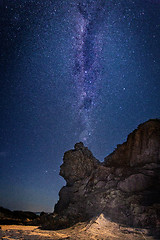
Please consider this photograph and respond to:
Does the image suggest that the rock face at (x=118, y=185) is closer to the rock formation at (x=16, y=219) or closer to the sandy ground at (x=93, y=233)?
the sandy ground at (x=93, y=233)

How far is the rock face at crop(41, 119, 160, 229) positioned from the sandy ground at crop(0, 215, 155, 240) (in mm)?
1663

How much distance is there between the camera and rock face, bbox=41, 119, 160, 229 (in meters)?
13.6

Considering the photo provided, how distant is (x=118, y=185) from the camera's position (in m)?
17.0

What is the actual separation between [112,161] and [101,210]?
338 inches

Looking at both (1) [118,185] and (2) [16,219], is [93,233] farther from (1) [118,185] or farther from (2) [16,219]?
(2) [16,219]

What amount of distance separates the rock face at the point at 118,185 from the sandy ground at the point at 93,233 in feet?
5.46

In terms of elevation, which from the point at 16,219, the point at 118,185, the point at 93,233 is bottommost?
the point at 16,219

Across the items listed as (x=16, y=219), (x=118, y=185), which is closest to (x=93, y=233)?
(x=118, y=185)

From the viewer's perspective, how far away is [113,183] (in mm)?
17766

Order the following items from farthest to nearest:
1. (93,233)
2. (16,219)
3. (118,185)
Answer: (16,219) < (118,185) < (93,233)

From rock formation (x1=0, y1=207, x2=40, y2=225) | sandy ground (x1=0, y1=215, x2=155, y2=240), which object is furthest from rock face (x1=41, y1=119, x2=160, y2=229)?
rock formation (x1=0, y1=207, x2=40, y2=225)

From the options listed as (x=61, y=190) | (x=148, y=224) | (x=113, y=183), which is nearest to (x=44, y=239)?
(x=148, y=224)

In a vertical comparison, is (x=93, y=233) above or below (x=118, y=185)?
below

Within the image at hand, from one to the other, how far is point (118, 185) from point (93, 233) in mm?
7885
